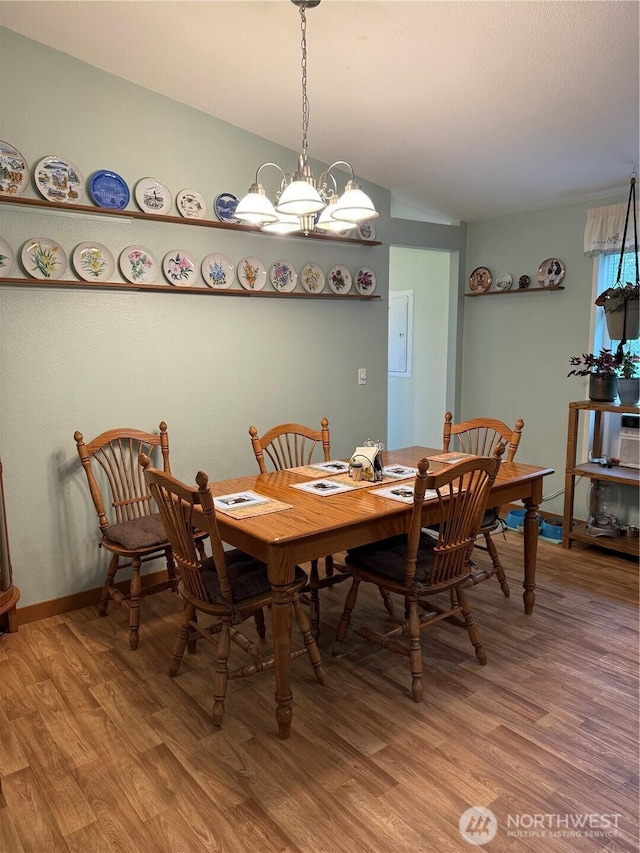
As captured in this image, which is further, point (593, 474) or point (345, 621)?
point (593, 474)

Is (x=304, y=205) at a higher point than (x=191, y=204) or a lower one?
lower

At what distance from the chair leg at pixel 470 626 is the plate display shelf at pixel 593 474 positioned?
1554 mm

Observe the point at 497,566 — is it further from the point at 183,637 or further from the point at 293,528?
the point at 183,637

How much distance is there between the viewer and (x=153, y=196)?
3.10 meters

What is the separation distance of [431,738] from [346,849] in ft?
1.80

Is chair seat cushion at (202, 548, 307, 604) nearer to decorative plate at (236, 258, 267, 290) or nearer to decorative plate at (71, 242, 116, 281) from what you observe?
decorative plate at (71, 242, 116, 281)

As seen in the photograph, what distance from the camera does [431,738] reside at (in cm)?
207

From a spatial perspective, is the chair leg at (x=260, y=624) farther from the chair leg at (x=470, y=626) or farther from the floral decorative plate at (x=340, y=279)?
the floral decorative plate at (x=340, y=279)

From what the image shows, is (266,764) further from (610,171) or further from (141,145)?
(610,171)

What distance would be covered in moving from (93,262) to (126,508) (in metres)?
1.26

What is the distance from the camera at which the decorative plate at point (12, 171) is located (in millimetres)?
2654

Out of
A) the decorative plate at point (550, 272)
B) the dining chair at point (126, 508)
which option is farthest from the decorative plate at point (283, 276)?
the decorative plate at point (550, 272)

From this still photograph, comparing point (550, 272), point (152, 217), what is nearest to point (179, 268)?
point (152, 217)

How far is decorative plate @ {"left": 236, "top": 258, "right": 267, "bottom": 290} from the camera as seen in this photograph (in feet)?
11.4
